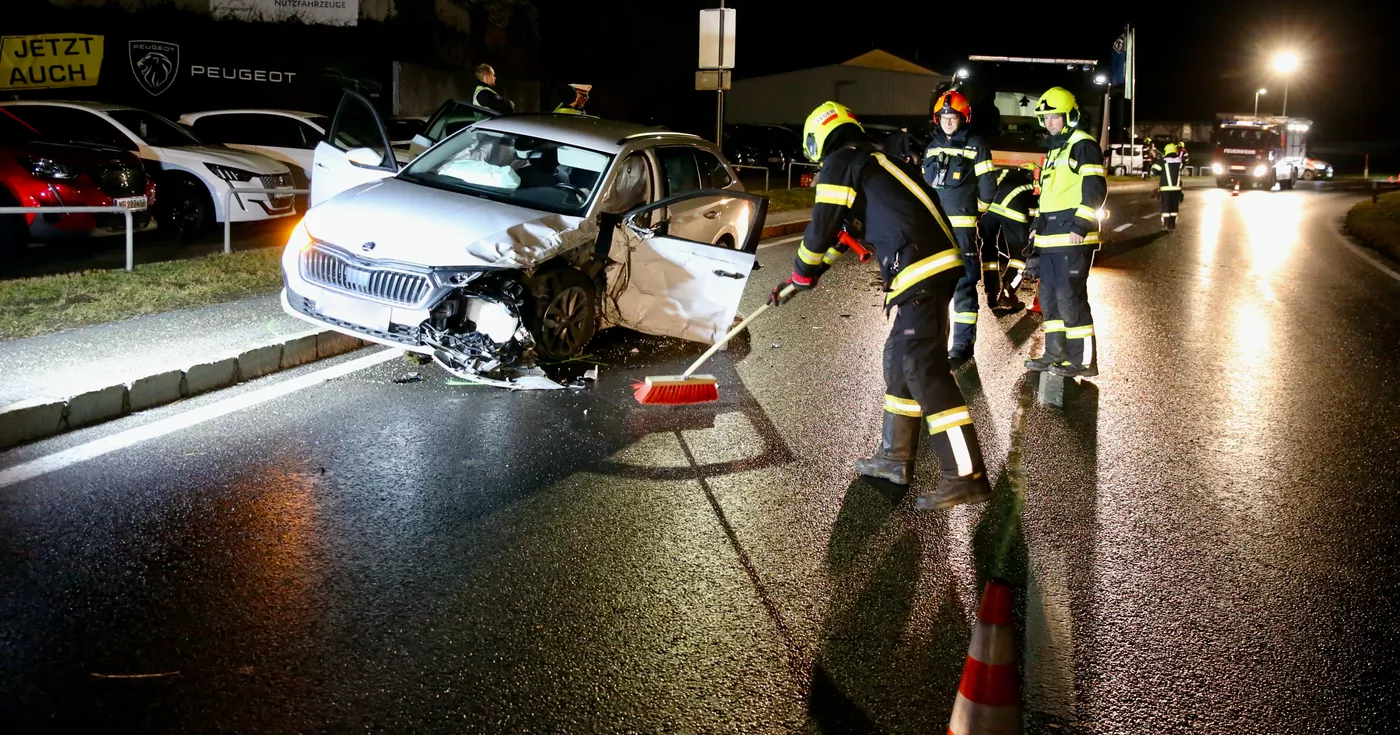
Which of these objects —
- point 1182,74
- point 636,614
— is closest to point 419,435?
point 636,614

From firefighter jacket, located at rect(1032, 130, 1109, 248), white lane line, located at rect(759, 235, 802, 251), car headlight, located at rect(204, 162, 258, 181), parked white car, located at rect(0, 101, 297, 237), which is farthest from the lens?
white lane line, located at rect(759, 235, 802, 251)

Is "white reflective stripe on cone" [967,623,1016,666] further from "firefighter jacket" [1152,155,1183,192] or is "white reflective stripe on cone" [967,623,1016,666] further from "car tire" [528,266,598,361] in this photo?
"firefighter jacket" [1152,155,1183,192]

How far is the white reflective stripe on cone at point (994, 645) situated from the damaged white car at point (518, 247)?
14.4 ft

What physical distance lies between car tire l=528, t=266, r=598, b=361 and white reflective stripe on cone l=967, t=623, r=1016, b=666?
15.0 ft

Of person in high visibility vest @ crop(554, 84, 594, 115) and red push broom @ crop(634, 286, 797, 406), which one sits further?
person in high visibility vest @ crop(554, 84, 594, 115)

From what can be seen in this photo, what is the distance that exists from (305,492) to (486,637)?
178 centimetres

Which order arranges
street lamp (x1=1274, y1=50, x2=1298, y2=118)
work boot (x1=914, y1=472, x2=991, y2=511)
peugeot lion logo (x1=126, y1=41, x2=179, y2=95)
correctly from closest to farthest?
work boot (x1=914, y1=472, x2=991, y2=511) → peugeot lion logo (x1=126, y1=41, x2=179, y2=95) → street lamp (x1=1274, y1=50, x2=1298, y2=118)

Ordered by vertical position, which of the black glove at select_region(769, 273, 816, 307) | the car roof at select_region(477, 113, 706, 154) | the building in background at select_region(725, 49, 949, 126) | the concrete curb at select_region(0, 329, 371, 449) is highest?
the building in background at select_region(725, 49, 949, 126)

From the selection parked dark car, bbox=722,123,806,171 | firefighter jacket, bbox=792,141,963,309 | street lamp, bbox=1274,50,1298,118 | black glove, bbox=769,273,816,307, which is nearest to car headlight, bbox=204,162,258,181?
black glove, bbox=769,273,816,307

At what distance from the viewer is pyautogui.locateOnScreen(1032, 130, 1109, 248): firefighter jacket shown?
309 inches

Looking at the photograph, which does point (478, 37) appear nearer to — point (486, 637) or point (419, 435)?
point (419, 435)

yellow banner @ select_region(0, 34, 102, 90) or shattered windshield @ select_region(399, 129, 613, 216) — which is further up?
yellow banner @ select_region(0, 34, 102, 90)

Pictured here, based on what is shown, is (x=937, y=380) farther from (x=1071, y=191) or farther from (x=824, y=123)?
(x=1071, y=191)

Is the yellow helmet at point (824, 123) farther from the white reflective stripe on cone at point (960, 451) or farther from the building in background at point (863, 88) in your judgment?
the building in background at point (863, 88)
